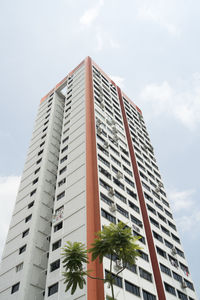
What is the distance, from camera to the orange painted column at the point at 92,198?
21.2 meters

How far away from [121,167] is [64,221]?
40.6ft

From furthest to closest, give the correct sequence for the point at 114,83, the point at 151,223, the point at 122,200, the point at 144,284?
the point at 114,83, the point at 151,223, the point at 122,200, the point at 144,284

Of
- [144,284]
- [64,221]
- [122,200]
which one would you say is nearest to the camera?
[144,284]

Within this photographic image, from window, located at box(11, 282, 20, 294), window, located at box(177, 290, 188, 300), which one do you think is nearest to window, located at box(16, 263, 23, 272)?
window, located at box(11, 282, 20, 294)

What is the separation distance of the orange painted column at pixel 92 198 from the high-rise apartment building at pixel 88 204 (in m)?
0.08

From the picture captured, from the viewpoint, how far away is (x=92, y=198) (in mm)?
28172

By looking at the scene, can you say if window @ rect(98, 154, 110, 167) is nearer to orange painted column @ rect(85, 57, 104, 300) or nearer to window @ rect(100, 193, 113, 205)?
orange painted column @ rect(85, 57, 104, 300)

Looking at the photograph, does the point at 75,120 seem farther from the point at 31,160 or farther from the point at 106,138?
the point at 31,160

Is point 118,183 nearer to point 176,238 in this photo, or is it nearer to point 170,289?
point 170,289

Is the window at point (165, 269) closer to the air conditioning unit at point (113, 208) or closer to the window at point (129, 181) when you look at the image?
the air conditioning unit at point (113, 208)

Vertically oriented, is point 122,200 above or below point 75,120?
below

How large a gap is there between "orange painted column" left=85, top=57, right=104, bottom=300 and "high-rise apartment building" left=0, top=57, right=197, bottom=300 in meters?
0.08

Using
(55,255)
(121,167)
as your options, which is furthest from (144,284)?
(121,167)

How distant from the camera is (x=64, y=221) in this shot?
2812cm
